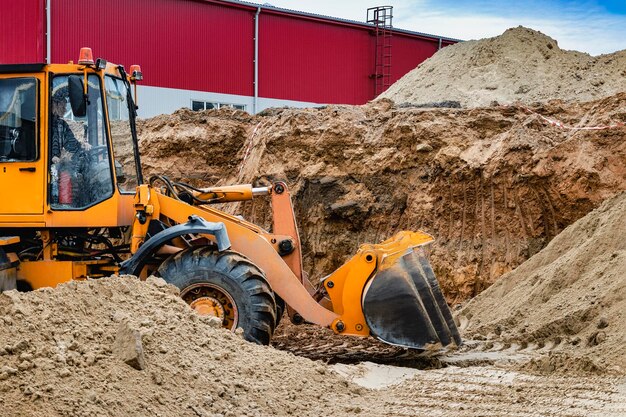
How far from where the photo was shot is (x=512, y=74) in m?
19.8

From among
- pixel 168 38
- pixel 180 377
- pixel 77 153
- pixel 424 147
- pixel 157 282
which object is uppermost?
pixel 168 38

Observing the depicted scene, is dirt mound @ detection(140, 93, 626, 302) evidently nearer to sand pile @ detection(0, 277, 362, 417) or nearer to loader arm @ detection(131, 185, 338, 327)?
loader arm @ detection(131, 185, 338, 327)

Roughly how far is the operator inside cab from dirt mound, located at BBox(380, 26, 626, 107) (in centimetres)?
1101

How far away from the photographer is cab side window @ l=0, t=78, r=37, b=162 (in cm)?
831

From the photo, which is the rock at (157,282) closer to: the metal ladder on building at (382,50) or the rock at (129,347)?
the rock at (129,347)

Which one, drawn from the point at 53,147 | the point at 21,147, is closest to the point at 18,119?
the point at 21,147

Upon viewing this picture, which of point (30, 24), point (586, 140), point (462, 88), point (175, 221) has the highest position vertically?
point (30, 24)

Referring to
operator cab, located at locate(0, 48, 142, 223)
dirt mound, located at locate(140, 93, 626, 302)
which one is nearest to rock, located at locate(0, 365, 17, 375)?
operator cab, located at locate(0, 48, 142, 223)

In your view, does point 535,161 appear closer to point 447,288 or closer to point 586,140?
point 586,140

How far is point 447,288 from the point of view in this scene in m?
12.5

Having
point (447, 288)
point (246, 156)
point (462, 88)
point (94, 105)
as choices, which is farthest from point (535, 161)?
point (462, 88)

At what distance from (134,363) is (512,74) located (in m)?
15.5

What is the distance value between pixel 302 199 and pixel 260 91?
13057 mm

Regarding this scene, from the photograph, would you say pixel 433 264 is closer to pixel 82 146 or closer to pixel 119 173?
pixel 119 173
